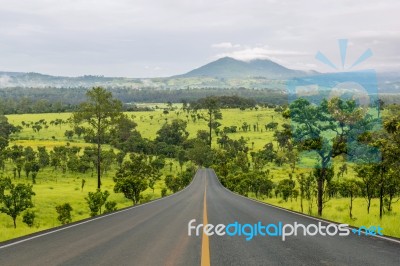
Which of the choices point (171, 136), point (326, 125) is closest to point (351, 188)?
point (326, 125)

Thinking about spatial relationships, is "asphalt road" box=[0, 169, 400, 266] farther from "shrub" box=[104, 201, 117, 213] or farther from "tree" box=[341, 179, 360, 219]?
"shrub" box=[104, 201, 117, 213]

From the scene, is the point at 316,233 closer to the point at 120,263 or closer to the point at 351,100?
the point at 120,263

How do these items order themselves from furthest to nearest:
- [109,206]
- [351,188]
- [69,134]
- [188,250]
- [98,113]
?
[69,134] < [98,113] < [109,206] < [351,188] < [188,250]

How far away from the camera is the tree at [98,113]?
51.3 metres

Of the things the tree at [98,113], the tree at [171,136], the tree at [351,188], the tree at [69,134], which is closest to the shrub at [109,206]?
the tree at [98,113]

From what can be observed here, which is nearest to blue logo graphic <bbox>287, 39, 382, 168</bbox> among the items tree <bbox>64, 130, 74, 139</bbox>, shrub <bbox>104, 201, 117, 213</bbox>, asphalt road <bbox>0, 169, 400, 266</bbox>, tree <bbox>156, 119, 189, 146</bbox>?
asphalt road <bbox>0, 169, 400, 266</bbox>

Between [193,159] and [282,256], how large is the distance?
12254 cm

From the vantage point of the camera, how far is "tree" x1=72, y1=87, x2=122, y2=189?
2019 inches

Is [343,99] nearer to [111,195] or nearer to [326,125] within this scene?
[326,125]

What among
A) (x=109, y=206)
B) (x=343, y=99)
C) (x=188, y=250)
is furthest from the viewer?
(x=109, y=206)

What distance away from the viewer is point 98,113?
52.2 metres

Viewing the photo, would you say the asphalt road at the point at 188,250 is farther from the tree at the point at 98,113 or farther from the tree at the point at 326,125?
the tree at the point at 98,113

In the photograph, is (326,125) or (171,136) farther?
(171,136)

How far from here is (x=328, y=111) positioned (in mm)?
23516
